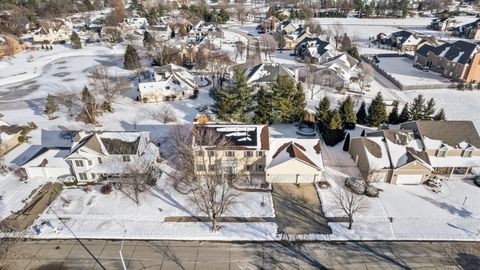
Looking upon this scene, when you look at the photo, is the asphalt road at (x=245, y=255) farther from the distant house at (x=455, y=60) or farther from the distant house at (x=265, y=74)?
the distant house at (x=455, y=60)

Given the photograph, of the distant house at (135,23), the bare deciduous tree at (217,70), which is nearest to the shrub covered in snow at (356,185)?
the bare deciduous tree at (217,70)

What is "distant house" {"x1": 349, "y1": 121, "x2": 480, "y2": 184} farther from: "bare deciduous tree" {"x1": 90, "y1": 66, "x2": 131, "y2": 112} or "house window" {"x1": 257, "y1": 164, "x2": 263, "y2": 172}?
"bare deciduous tree" {"x1": 90, "y1": 66, "x2": 131, "y2": 112}

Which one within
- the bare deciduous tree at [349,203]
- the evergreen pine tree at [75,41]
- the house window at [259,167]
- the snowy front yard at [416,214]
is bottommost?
the snowy front yard at [416,214]

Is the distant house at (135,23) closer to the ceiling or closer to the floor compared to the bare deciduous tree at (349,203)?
closer to the ceiling

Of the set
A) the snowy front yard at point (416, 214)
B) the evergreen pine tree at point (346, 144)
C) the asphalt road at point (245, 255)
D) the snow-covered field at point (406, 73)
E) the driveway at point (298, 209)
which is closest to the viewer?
the asphalt road at point (245, 255)

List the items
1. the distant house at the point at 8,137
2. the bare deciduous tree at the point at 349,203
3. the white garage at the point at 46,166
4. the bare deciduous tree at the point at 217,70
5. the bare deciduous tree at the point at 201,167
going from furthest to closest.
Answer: the bare deciduous tree at the point at 217,70, the distant house at the point at 8,137, the white garage at the point at 46,166, the bare deciduous tree at the point at 201,167, the bare deciduous tree at the point at 349,203

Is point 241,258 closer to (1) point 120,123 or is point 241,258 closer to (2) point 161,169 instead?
(2) point 161,169

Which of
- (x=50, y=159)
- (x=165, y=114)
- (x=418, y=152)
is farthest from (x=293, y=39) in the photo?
(x=50, y=159)
